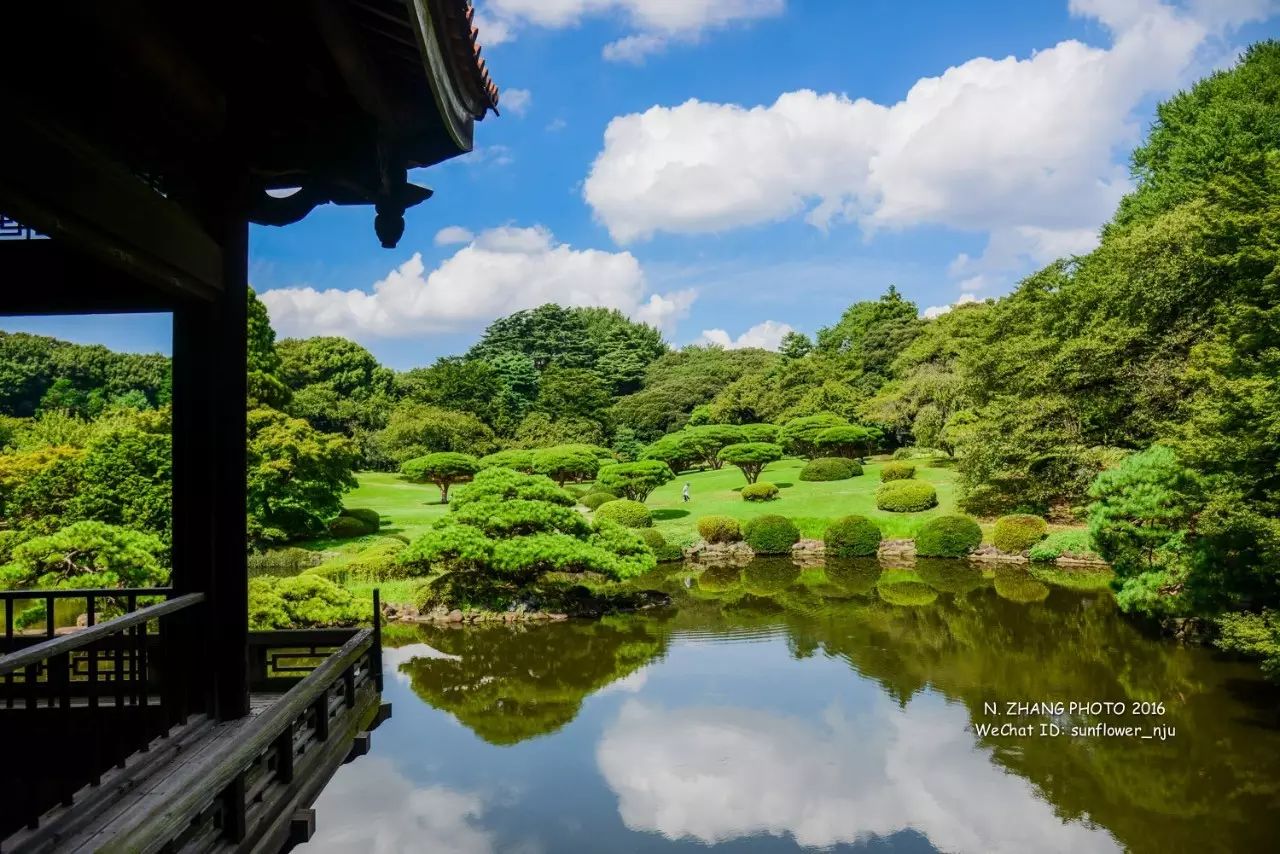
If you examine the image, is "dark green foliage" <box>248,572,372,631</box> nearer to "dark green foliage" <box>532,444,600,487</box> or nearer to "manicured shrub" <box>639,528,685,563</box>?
"manicured shrub" <box>639,528,685,563</box>

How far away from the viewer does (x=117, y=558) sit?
891 centimetres

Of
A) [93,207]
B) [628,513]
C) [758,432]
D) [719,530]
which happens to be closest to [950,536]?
[719,530]

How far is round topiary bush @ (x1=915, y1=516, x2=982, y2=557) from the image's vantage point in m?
20.9

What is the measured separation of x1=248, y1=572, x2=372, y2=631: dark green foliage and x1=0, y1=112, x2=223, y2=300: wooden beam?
9.16 metres

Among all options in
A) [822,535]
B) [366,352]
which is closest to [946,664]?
[822,535]

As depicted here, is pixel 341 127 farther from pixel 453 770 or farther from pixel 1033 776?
pixel 1033 776

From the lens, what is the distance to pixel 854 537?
2197cm

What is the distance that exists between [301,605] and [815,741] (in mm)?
7064

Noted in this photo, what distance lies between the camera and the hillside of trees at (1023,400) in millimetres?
10828

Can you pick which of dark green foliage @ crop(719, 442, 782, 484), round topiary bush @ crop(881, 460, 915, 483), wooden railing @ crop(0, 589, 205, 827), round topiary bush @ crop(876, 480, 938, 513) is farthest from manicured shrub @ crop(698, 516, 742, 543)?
wooden railing @ crop(0, 589, 205, 827)

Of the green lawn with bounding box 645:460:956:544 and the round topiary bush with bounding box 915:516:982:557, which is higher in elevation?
the green lawn with bounding box 645:460:956:544

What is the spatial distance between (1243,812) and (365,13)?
9272 mm

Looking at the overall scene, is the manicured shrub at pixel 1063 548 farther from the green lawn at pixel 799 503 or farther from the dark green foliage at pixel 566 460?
the dark green foliage at pixel 566 460

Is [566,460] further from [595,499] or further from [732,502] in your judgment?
[732,502]
